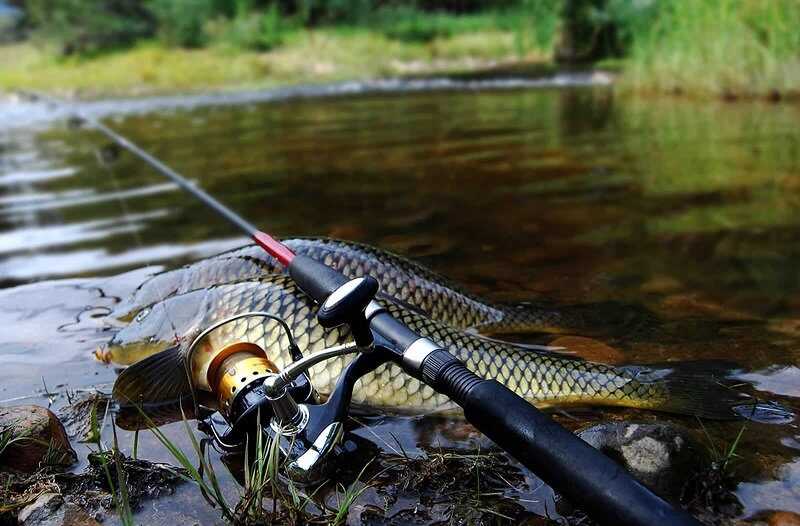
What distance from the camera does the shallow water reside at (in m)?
2.88

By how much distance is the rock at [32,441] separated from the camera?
2.18 m

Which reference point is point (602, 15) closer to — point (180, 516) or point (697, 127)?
point (697, 127)

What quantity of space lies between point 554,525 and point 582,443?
51 cm

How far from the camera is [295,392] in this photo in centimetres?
214

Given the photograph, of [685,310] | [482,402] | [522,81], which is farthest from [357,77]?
[482,402]

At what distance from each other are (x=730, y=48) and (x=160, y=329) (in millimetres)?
11002

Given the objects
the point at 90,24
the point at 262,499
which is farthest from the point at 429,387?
the point at 90,24

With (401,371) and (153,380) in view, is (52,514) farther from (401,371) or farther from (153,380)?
(401,371)

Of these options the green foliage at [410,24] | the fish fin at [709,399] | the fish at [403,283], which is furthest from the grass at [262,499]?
the green foliage at [410,24]

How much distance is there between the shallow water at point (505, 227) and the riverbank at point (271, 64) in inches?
643

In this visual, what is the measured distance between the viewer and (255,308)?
2803mm

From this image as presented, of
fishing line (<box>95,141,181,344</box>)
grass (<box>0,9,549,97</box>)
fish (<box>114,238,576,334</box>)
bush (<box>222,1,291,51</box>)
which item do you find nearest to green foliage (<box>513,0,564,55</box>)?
grass (<box>0,9,549,97</box>)

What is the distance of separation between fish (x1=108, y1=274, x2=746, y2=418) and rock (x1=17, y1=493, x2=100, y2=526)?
0.56 m

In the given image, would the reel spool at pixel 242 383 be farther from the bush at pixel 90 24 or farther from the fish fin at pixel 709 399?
the bush at pixel 90 24
